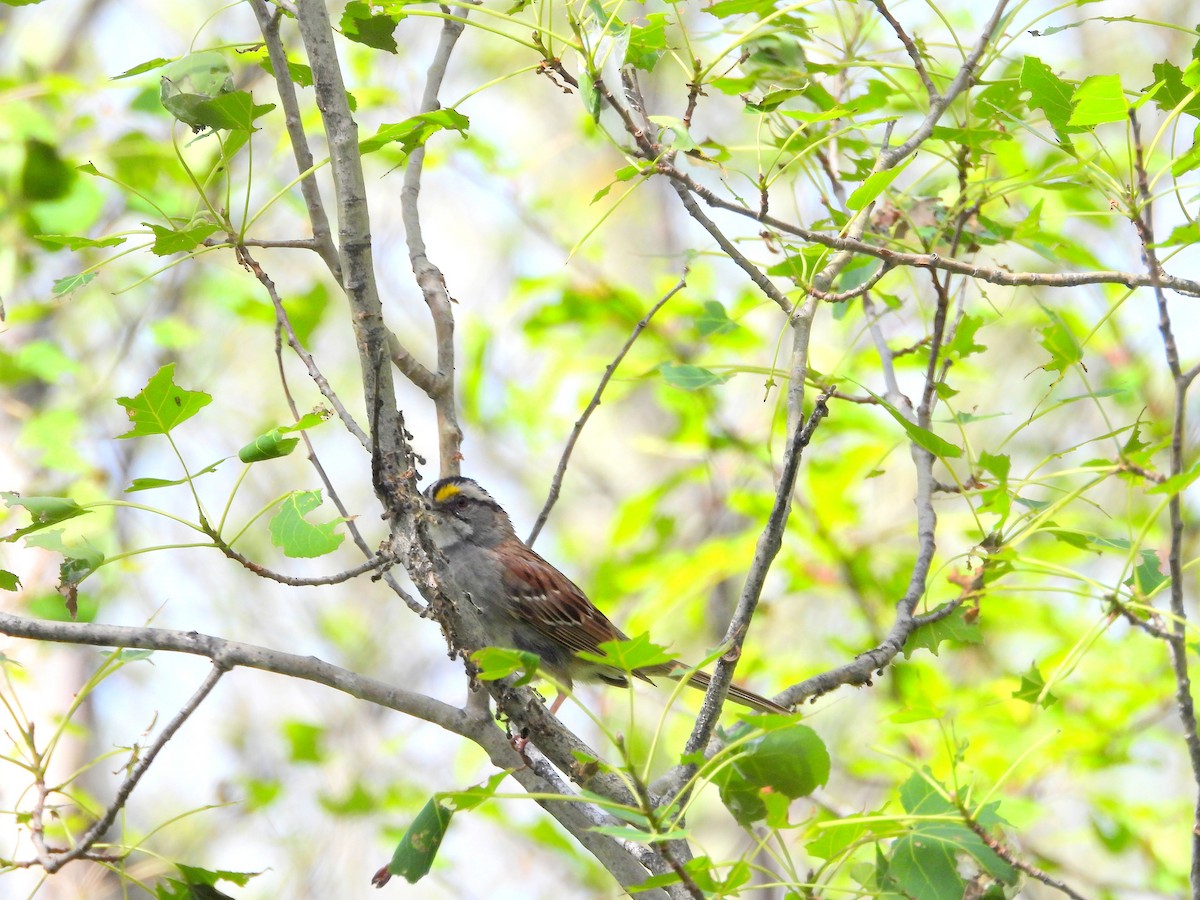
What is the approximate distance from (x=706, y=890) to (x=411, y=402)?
351 inches

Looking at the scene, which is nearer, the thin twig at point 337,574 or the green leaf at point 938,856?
the green leaf at point 938,856

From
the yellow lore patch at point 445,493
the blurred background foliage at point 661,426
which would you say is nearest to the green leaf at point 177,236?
the blurred background foliage at point 661,426

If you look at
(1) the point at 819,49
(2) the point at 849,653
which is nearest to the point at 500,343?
(2) the point at 849,653

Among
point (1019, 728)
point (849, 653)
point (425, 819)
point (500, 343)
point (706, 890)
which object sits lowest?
point (706, 890)

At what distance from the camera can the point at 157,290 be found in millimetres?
6848

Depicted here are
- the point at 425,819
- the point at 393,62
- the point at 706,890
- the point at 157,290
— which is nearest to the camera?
the point at 706,890

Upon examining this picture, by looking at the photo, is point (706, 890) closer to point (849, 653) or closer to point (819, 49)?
point (819, 49)

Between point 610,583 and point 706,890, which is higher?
point 610,583

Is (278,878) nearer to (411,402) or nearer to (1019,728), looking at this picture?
(411,402)

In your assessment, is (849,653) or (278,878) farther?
(278,878)

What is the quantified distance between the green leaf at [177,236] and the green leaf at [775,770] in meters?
1.33

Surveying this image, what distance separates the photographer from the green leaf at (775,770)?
182 cm

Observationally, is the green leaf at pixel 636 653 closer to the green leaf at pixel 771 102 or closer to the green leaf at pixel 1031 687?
the green leaf at pixel 1031 687

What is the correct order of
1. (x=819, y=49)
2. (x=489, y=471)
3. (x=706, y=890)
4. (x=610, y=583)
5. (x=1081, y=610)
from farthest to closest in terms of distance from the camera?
(x=489, y=471) < (x=1081, y=610) < (x=610, y=583) < (x=819, y=49) < (x=706, y=890)
